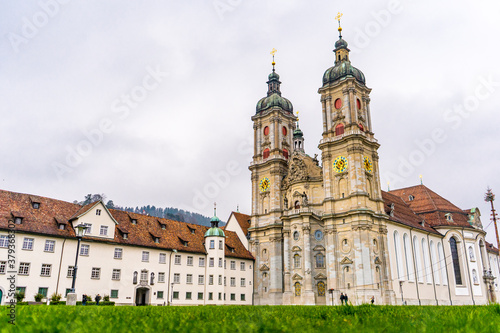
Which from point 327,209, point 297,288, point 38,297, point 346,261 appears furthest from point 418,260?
point 38,297

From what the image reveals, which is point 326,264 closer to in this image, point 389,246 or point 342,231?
point 342,231

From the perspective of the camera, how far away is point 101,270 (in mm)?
44594

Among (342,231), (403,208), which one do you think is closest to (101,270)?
(342,231)

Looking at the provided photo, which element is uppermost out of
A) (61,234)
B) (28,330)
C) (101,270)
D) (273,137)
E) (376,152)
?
(273,137)

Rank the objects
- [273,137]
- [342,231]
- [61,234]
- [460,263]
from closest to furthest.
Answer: [61,234], [342,231], [460,263], [273,137]

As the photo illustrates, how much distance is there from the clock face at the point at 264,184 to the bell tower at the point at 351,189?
1260 centimetres

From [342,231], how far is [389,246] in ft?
24.4

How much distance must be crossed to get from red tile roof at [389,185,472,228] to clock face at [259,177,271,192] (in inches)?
1175

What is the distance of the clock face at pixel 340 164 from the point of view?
189 ft

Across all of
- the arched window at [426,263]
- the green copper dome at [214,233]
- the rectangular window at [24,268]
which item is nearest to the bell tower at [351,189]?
the arched window at [426,263]

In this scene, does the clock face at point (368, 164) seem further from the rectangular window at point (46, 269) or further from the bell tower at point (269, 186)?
the rectangular window at point (46, 269)

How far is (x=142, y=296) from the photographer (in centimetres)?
4984

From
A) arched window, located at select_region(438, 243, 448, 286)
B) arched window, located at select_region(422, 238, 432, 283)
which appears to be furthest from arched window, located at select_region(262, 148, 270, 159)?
arched window, located at select_region(438, 243, 448, 286)

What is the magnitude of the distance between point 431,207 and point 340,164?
2657 centimetres
